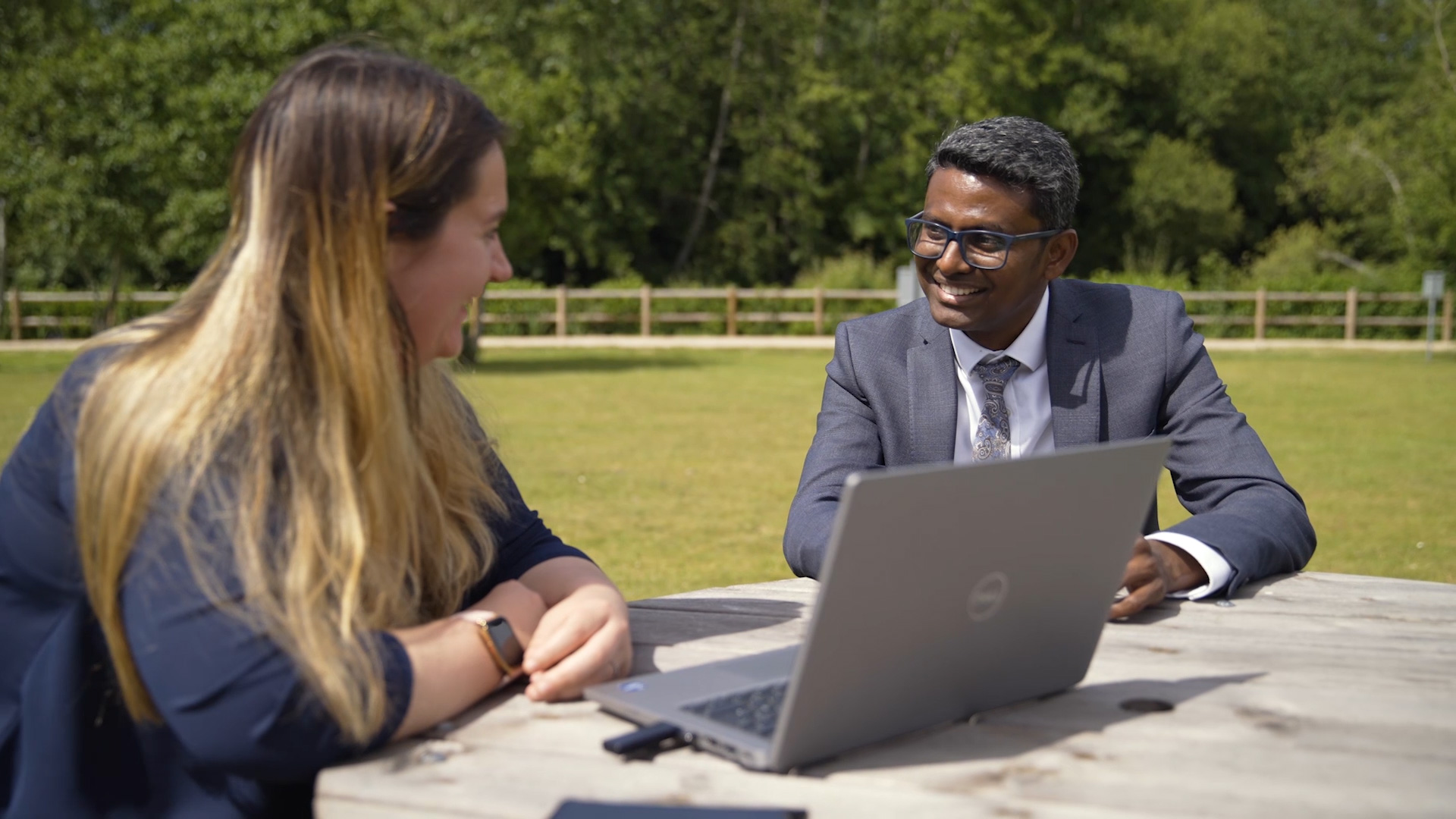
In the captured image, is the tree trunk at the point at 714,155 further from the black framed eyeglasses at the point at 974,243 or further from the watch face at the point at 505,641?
the watch face at the point at 505,641

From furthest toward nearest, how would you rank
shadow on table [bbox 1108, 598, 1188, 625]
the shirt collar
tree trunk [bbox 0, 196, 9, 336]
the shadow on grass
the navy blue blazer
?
1. the shadow on grass
2. tree trunk [bbox 0, 196, 9, 336]
3. the shirt collar
4. shadow on table [bbox 1108, 598, 1188, 625]
5. the navy blue blazer

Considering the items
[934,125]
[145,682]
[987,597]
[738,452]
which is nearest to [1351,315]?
[934,125]

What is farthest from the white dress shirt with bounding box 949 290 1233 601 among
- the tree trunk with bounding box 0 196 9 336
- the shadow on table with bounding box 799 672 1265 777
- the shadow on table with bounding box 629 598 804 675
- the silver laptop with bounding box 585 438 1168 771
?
the tree trunk with bounding box 0 196 9 336

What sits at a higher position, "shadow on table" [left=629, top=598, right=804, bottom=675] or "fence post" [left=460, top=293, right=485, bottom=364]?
"shadow on table" [left=629, top=598, right=804, bottom=675]

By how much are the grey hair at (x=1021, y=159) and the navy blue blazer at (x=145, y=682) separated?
1873 millimetres

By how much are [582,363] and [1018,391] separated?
20.2 metres

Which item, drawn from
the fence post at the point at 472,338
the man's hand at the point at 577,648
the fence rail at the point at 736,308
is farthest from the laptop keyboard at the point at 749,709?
the fence rail at the point at 736,308

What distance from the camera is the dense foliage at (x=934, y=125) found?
35.4 m

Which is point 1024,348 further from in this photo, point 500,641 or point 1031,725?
point 500,641

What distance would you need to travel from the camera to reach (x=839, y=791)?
141cm

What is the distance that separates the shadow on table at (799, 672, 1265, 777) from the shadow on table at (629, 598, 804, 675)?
0.46m

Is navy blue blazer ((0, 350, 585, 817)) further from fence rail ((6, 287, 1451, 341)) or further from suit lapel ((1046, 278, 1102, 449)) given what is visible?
fence rail ((6, 287, 1451, 341))

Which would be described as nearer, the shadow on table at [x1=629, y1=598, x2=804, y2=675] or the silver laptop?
the silver laptop

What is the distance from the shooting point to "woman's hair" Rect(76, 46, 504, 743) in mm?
1497
